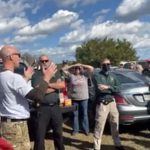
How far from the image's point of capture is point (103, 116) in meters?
8.15

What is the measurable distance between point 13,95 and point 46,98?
2149 millimetres

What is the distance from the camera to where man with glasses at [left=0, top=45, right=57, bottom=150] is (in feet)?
15.9

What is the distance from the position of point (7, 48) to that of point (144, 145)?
4.81m

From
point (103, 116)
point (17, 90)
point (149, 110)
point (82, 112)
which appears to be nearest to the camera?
point (17, 90)

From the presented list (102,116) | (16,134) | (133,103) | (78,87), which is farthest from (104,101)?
(16,134)

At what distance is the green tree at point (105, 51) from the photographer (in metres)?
65.9

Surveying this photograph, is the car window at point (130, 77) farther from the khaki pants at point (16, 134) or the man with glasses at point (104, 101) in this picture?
the khaki pants at point (16, 134)

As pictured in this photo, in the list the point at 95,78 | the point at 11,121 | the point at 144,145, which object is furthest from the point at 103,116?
the point at 11,121

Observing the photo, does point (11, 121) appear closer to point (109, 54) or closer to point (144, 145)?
point (144, 145)

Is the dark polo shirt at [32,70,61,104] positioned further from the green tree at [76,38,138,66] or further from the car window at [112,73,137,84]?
the green tree at [76,38,138,66]

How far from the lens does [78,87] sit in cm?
1043

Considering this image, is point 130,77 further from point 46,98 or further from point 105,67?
point 46,98

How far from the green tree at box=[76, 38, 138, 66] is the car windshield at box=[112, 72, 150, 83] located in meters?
53.2

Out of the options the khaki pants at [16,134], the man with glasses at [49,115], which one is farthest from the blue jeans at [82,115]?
the khaki pants at [16,134]
